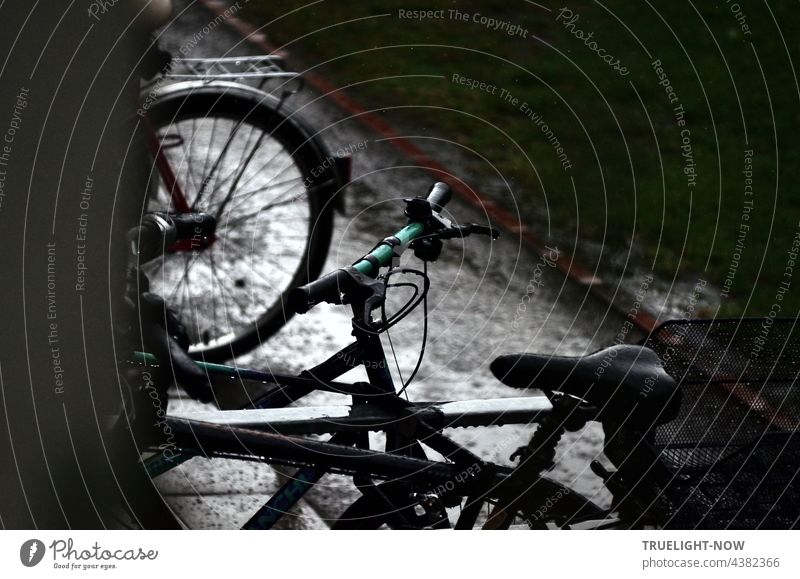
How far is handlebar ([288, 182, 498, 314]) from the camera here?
2.03 m

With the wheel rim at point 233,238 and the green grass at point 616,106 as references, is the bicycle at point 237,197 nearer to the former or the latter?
the wheel rim at point 233,238

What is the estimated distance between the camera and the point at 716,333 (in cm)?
263

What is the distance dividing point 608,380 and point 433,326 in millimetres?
1347

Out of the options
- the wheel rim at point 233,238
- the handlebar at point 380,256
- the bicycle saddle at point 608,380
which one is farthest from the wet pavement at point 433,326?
the handlebar at point 380,256

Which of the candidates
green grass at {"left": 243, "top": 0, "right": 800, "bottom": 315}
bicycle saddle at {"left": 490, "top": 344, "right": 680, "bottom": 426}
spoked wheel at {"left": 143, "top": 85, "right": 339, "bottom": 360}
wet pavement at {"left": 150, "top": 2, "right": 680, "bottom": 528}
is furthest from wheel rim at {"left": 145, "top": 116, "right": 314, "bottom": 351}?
bicycle saddle at {"left": 490, "top": 344, "right": 680, "bottom": 426}

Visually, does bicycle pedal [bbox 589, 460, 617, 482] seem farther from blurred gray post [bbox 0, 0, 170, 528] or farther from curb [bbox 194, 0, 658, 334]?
curb [bbox 194, 0, 658, 334]

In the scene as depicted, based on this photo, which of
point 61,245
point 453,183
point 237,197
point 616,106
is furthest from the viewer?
point 616,106

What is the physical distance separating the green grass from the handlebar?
1.63 meters

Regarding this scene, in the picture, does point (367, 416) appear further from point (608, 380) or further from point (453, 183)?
point (453, 183)

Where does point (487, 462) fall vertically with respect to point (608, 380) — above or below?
below

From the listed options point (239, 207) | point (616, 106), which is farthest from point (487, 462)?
point (616, 106)

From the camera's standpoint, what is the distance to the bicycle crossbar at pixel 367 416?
222cm

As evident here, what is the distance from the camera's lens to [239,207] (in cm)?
353

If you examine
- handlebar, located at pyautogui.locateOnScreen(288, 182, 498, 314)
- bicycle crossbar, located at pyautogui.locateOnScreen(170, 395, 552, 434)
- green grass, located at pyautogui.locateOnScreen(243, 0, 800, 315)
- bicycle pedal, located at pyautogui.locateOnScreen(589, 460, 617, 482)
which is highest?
green grass, located at pyautogui.locateOnScreen(243, 0, 800, 315)
